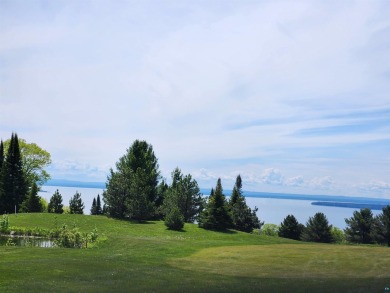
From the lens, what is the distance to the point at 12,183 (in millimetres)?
73438

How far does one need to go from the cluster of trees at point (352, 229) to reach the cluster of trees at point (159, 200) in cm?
712

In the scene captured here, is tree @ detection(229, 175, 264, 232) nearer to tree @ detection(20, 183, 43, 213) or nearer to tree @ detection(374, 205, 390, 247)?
tree @ detection(374, 205, 390, 247)

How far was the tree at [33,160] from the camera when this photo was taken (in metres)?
86.8

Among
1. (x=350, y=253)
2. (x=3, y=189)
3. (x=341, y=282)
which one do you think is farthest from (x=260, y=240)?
(x=3, y=189)

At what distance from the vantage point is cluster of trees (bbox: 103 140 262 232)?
187 feet

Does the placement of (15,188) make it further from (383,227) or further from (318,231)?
(383,227)

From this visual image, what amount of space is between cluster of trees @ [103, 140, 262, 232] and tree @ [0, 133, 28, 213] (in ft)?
64.6

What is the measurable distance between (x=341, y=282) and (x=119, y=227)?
3634cm

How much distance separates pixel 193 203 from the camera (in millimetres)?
67875

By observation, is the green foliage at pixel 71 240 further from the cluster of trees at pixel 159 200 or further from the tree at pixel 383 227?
the tree at pixel 383 227

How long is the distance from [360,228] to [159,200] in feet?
117

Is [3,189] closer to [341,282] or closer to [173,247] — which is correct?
[173,247]

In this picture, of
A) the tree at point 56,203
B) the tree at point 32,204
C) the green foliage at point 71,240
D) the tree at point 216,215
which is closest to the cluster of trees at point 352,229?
the tree at point 216,215

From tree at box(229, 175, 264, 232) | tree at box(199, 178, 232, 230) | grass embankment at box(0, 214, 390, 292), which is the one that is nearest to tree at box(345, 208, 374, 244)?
tree at box(229, 175, 264, 232)
